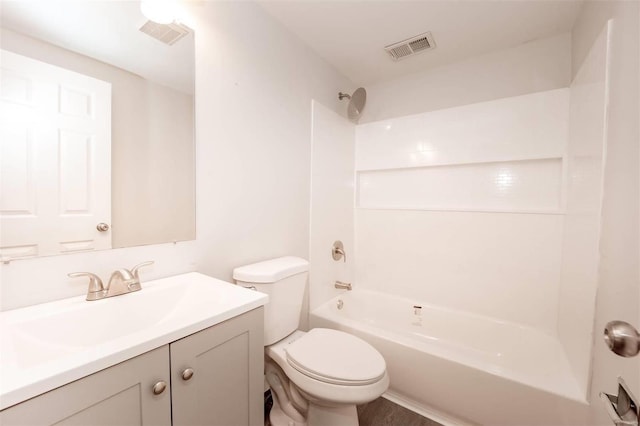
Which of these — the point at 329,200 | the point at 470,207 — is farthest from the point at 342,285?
the point at 470,207

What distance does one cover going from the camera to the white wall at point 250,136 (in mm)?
1284

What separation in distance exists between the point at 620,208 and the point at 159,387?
5.14ft

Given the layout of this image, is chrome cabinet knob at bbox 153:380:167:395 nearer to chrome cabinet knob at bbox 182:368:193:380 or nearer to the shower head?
chrome cabinet knob at bbox 182:368:193:380

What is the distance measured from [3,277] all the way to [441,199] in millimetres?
2387

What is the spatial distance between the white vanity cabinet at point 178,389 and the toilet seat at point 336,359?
0.88 feet

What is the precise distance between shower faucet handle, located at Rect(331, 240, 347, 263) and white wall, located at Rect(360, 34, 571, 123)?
47.8 inches

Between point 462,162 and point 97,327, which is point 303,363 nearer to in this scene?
point 97,327

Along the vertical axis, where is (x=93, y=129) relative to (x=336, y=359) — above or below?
above

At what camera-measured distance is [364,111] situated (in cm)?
250

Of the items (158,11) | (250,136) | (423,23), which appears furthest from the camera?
(423,23)

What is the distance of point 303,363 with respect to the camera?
119 centimetres

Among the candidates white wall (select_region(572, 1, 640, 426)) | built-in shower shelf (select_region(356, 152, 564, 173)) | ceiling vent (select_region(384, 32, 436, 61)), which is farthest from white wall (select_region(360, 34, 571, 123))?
white wall (select_region(572, 1, 640, 426))

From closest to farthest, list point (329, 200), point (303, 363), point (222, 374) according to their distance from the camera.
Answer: point (222, 374) < point (303, 363) < point (329, 200)

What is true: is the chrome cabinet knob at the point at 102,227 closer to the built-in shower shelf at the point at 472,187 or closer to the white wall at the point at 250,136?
the white wall at the point at 250,136
